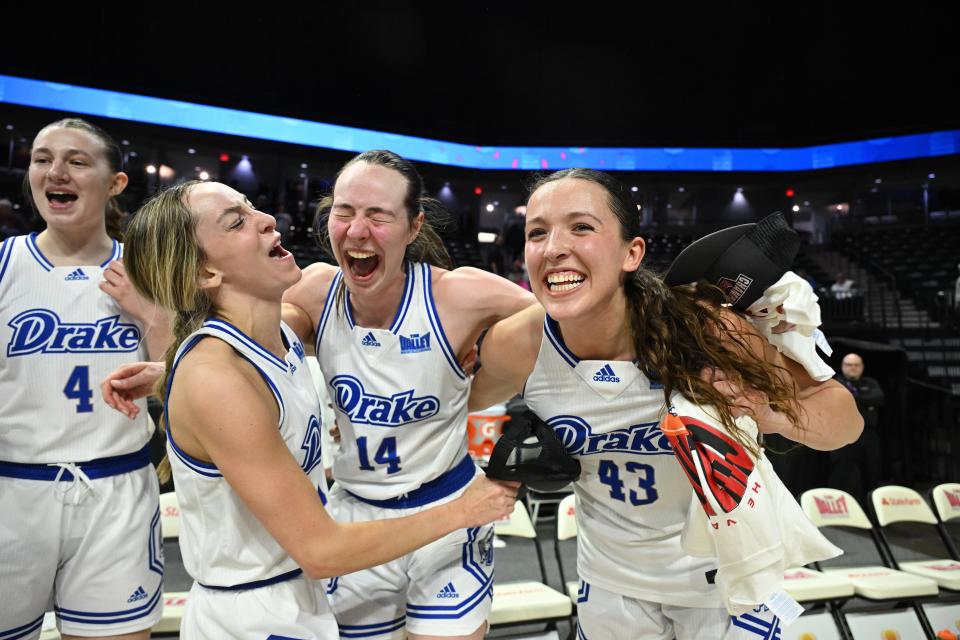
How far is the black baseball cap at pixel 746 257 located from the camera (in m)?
1.90

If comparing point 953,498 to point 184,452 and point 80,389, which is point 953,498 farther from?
point 80,389

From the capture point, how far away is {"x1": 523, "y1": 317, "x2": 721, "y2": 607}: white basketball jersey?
2201 millimetres

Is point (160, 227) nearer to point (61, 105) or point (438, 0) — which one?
point (61, 105)

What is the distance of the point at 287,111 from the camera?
18234 mm

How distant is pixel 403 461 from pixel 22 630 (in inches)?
53.7

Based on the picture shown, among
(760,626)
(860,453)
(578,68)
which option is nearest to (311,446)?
(760,626)

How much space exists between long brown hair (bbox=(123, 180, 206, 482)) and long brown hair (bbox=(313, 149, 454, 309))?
2.23 ft

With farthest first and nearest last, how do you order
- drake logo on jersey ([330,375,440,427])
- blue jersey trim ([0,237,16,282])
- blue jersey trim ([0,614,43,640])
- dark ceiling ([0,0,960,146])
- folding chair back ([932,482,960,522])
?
dark ceiling ([0,0,960,146]) → folding chair back ([932,482,960,522]) → blue jersey trim ([0,237,16,282]) → drake logo on jersey ([330,375,440,427]) → blue jersey trim ([0,614,43,640])

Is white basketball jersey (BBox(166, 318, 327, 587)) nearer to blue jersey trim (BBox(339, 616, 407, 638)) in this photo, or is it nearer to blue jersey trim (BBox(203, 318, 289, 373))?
blue jersey trim (BBox(203, 318, 289, 373))

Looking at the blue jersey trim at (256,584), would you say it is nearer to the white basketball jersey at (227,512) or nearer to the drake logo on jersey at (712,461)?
the white basketball jersey at (227,512)

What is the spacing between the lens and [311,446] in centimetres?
203

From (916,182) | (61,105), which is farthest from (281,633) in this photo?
(916,182)

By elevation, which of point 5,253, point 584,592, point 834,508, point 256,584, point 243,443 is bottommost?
point 834,508

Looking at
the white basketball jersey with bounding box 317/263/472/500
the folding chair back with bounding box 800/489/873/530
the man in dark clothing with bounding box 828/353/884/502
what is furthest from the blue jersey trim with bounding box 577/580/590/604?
the man in dark clothing with bounding box 828/353/884/502
